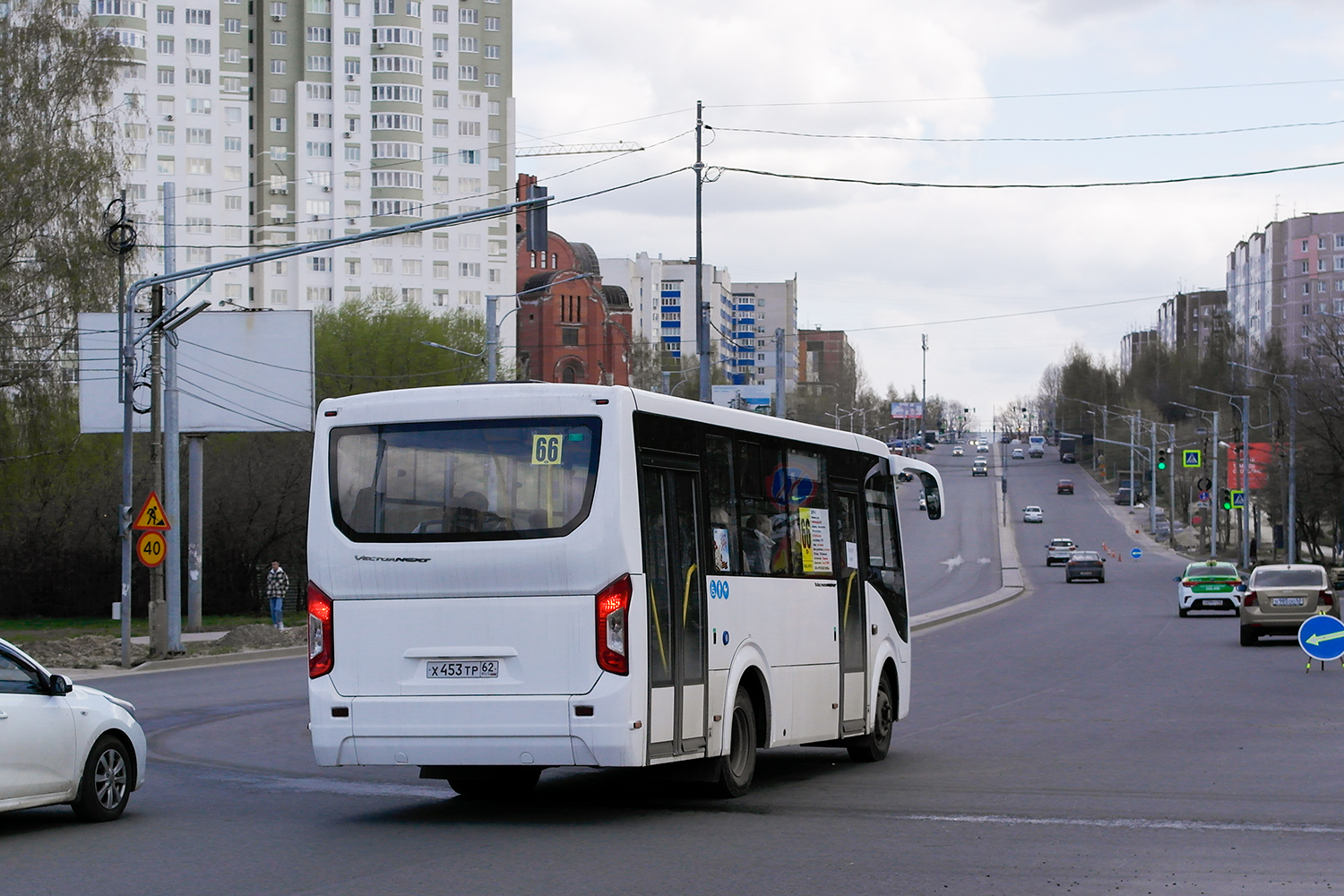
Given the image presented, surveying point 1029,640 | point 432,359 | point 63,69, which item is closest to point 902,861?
point 1029,640

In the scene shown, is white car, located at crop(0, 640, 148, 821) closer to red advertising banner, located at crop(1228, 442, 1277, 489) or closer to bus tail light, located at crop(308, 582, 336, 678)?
bus tail light, located at crop(308, 582, 336, 678)

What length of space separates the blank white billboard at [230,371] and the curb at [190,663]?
288 inches

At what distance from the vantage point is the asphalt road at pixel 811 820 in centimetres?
856

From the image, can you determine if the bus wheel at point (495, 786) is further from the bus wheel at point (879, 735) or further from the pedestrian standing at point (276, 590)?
the pedestrian standing at point (276, 590)

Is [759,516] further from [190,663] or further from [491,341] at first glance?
[491,341]

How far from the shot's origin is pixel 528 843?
32.2 feet

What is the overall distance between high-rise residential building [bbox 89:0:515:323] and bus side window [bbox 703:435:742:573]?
116000 millimetres

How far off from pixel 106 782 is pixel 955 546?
277 ft

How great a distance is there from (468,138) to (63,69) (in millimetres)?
86563

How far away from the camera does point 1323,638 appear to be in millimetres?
21125

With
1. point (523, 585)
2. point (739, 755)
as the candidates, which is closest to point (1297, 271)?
point (739, 755)

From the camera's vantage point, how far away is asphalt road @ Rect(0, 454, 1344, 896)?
856 centimetres

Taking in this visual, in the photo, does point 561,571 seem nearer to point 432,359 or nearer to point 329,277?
point 432,359

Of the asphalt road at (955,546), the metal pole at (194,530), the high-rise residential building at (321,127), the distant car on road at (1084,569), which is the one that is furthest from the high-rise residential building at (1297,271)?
the metal pole at (194,530)
